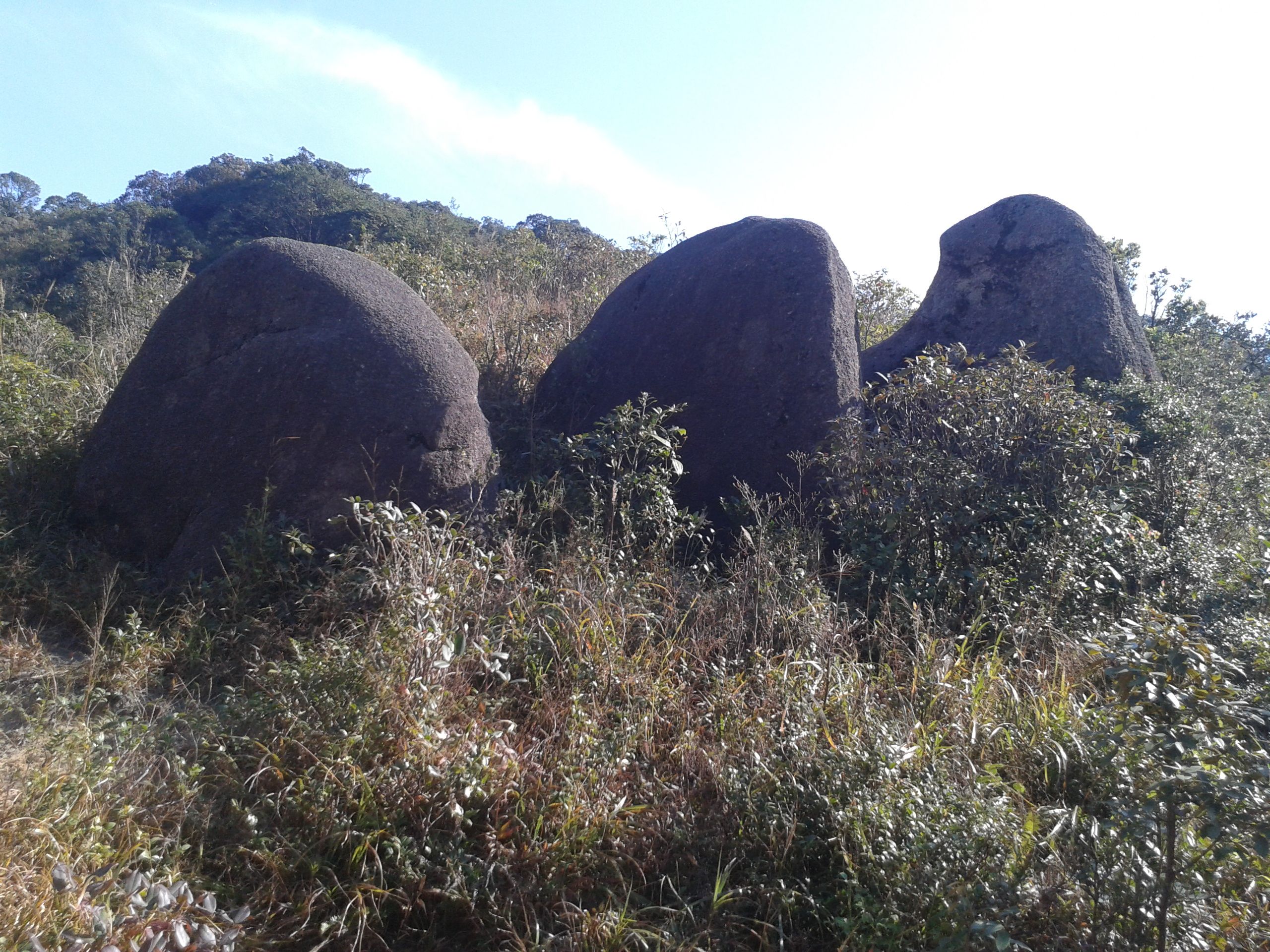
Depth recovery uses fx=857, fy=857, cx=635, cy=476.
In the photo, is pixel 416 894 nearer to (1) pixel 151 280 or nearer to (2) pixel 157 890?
(2) pixel 157 890

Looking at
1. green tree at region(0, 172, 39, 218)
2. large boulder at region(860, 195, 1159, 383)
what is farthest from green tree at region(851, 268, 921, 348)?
green tree at region(0, 172, 39, 218)

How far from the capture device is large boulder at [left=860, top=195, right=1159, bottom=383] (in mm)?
6422

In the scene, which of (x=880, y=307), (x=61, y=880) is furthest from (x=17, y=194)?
(x=61, y=880)

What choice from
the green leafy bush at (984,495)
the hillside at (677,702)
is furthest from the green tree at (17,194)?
the green leafy bush at (984,495)

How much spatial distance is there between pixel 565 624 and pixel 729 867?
128 centimetres

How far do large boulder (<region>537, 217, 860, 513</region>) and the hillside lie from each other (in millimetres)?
269

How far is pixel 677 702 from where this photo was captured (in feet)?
10.5

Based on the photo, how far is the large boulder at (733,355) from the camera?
5.37 meters

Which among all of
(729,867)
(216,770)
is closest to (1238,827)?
(729,867)

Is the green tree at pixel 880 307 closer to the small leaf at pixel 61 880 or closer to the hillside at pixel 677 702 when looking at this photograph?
the hillside at pixel 677 702

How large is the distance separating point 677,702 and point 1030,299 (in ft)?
16.7

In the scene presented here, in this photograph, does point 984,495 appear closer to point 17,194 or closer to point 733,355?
point 733,355

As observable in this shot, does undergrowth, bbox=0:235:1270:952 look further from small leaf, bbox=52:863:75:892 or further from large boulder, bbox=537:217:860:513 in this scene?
large boulder, bbox=537:217:860:513

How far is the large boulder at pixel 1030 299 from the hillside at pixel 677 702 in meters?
0.67
